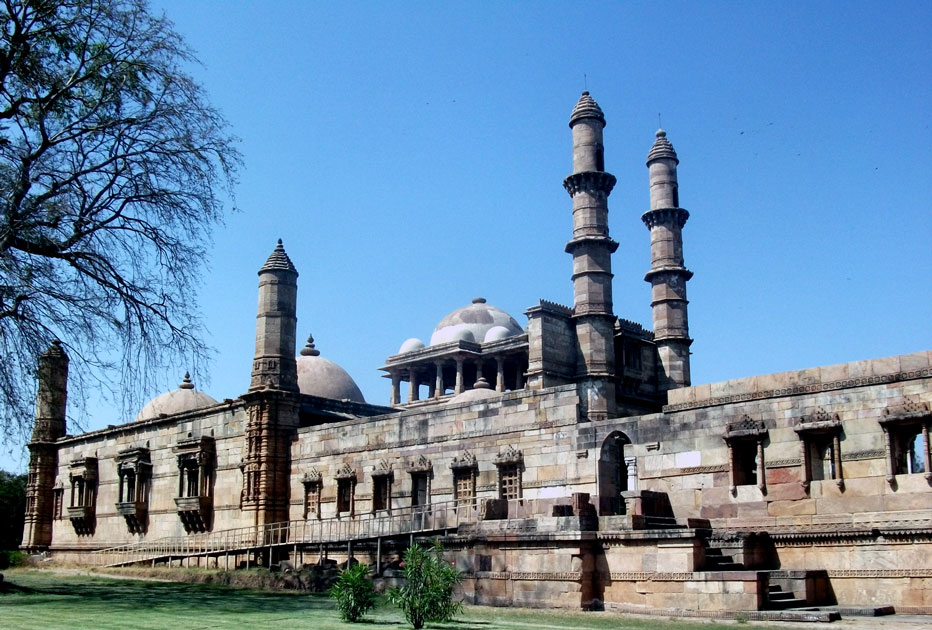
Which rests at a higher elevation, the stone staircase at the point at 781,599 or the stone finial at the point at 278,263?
the stone finial at the point at 278,263

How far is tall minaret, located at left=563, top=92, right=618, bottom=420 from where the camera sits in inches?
1192

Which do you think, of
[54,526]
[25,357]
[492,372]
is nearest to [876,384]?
[25,357]

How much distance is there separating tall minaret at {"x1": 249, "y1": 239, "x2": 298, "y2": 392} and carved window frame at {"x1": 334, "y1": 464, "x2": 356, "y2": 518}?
10.5ft

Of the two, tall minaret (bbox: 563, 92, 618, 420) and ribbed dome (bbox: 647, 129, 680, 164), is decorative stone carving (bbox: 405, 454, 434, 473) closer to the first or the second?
tall minaret (bbox: 563, 92, 618, 420)

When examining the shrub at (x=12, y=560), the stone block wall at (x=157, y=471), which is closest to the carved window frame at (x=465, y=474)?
the stone block wall at (x=157, y=471)

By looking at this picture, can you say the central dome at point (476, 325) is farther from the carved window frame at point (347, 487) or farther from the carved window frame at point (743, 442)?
the carved window frame at point (743, 442)

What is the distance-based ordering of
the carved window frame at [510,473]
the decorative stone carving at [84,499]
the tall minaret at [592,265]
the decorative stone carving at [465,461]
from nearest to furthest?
the carved window frame at [510,473] < the decorative stone carving at [465,461] < the tall minaret at [592,265] < the decorative stone carving at [84,499]

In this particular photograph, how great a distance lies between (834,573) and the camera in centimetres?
1589

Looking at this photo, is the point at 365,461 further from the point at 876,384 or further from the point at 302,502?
the point at 876,384

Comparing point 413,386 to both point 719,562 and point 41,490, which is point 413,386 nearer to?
point 41,490

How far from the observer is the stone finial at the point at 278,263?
27453 mm

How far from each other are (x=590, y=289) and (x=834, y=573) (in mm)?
15405

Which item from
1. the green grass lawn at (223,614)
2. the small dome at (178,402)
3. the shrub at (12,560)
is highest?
the small dome at (178,402)

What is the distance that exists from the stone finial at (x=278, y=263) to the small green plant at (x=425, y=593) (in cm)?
1547
